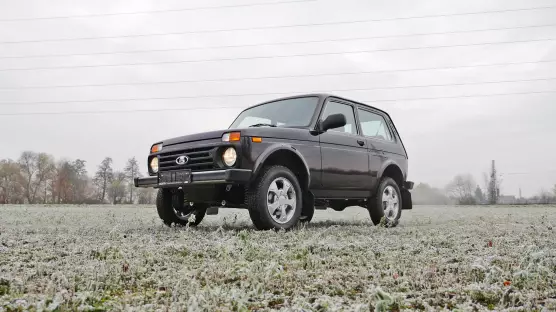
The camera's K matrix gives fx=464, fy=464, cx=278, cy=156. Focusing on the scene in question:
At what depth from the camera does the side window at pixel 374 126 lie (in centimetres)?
774

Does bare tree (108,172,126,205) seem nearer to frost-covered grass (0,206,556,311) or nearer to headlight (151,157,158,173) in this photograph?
headlight (151,157,158,173)

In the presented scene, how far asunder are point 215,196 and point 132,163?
6905cm

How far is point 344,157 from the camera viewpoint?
6812 millimetres

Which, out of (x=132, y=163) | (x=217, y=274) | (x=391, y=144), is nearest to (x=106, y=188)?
(x=132, y=163)

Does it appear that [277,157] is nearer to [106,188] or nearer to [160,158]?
[160,158]

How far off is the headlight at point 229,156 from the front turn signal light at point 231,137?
0.35 feet

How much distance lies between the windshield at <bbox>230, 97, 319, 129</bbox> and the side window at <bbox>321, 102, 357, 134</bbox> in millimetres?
229

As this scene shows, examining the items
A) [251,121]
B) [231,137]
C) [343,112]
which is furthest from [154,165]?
[343,112]

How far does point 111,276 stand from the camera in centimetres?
263

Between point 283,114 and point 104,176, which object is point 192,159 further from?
point 104,176

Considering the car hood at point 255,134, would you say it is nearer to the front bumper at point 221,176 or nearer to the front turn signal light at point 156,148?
the front turn signal light at point 156,148

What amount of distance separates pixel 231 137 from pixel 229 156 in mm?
223

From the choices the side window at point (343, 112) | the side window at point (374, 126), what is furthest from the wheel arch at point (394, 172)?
the side window at point (343, 112)

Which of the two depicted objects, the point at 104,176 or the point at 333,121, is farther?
the point at 104,176
